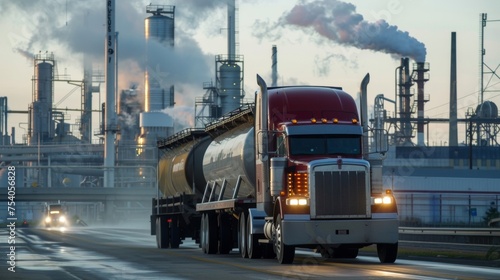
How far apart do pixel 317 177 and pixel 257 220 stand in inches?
143

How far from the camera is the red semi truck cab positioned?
88.0ft

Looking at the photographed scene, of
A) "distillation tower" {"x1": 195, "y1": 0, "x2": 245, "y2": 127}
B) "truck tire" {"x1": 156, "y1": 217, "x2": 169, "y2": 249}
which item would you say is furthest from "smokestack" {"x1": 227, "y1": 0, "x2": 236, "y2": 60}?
"truck tire" {"x1": 156, "y1": 217, "x2": 169, "y2": 249}

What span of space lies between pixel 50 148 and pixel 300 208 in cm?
16663

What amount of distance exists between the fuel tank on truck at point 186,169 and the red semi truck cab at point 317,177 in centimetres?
960

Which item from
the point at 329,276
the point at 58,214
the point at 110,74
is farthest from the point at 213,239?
the point at 110,74

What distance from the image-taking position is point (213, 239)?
120 feet

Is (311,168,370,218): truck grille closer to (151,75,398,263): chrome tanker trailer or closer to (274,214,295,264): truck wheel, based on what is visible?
(151,75,398,263): chrome tanker trailer

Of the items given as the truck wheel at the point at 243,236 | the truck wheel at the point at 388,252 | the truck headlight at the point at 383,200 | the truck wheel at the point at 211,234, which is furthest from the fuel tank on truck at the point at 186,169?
the truck headlight at the point at 383,200

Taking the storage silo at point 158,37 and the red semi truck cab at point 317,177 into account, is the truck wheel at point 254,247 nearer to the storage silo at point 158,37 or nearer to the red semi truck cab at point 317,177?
the red semi truck cab at point 317,177

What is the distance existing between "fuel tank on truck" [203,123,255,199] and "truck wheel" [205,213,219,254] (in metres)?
1.28

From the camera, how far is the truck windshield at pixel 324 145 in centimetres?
2817

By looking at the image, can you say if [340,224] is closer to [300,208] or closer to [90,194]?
[300,208]

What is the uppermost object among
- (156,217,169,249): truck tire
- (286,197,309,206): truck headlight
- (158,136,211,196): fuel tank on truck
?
(158,136,211,196): fuel tank on truck

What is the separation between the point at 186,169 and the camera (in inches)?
1598
